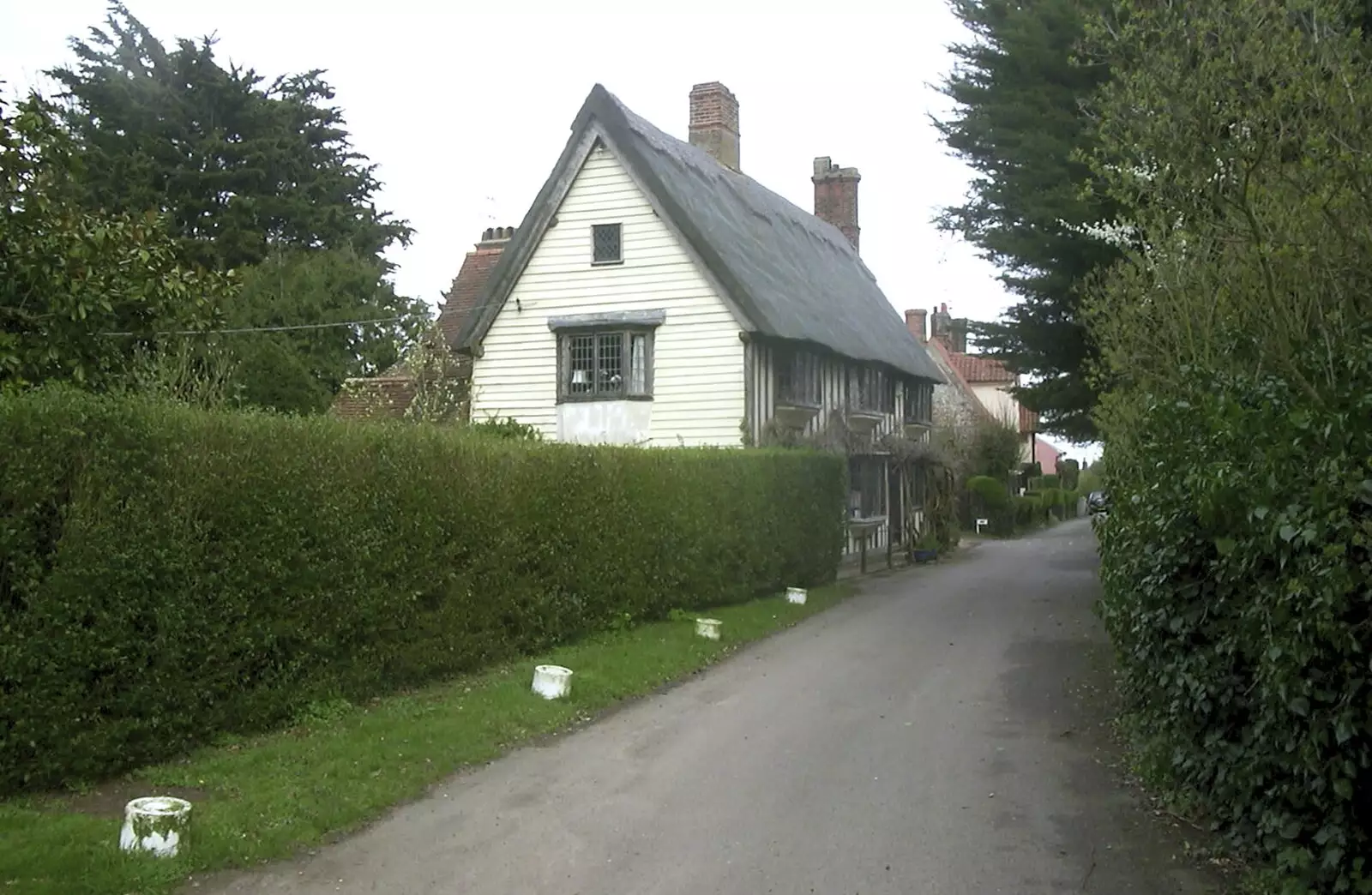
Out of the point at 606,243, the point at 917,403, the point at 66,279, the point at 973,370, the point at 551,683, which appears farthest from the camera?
the point at 973,370

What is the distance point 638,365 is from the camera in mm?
22031

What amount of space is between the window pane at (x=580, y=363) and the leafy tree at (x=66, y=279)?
443 inches

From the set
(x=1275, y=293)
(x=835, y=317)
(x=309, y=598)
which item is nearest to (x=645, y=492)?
(x=309, y=598)

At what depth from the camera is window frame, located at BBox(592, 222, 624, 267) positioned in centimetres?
2206

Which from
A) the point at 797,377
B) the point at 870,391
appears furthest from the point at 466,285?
the point at 870,391

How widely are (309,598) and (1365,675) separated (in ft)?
24.5

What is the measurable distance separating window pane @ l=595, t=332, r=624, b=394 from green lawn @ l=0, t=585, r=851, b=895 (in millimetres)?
10280

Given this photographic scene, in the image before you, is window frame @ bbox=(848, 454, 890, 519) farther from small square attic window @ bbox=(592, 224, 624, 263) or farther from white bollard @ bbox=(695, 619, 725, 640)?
white bollard @ bbox=(695, 619, 725, 640)

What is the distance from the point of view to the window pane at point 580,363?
22.4 meters

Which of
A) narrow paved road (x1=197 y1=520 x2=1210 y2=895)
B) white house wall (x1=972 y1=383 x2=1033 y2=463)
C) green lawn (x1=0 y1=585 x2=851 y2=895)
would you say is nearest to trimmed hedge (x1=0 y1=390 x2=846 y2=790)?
green lawn (x1=0 y1=585 x2=851 y2=895)

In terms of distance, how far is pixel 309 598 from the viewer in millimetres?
9133

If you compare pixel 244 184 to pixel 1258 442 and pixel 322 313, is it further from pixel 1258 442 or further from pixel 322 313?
pixel 1258 442

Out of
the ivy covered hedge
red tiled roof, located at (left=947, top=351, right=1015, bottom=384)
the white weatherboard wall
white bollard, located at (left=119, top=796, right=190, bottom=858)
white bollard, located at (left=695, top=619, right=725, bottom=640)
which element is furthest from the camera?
red tiled roof, located at (left=947, top=351, right=1015, bottom=384)

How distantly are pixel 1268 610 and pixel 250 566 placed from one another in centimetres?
695
